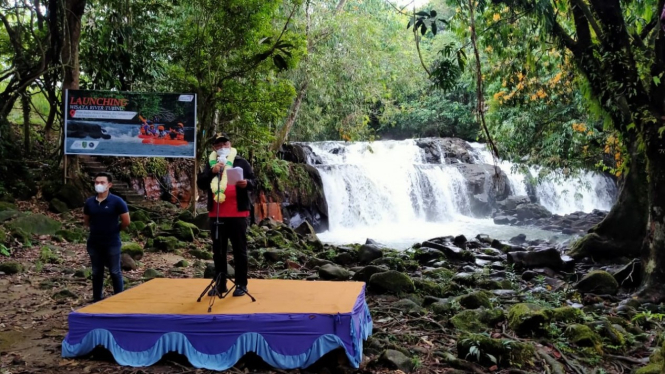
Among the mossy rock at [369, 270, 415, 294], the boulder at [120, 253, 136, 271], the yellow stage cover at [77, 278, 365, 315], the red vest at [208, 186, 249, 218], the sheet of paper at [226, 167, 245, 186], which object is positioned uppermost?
the sheet of paper at [226, 167, 245, 186]

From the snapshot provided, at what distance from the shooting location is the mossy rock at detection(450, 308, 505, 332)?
5477mm

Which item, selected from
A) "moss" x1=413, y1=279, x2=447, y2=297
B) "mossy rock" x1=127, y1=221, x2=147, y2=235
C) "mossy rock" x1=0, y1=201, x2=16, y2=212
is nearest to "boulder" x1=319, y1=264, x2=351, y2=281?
"moss" x1=413, y1=279, x2=447, y2=297

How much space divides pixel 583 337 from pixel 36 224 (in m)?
8.66

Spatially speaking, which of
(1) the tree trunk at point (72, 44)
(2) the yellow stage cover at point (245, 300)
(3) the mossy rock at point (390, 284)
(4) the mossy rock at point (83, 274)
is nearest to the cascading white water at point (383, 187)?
(1) the tree trunk at point (72, 44)

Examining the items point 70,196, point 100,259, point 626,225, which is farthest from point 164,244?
point 626,225

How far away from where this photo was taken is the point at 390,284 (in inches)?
275

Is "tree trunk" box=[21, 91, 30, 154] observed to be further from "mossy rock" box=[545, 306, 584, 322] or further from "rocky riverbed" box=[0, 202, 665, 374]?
"mossy rock" box=[545, 306, 584, 322]

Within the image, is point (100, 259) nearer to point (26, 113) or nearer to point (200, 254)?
point (200, 254)

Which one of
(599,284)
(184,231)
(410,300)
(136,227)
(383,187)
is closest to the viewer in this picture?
(410,300)

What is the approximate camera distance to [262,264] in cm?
884

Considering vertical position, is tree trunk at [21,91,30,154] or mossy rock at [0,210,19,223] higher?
tree trunk at [21,91,30,154]

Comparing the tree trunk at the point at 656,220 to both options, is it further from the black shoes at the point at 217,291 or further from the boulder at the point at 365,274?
the black shoes at the point at 217,291

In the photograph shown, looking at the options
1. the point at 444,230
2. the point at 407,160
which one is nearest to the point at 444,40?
the point at 407,160

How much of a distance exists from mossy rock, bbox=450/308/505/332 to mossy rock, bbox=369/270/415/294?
125cm
